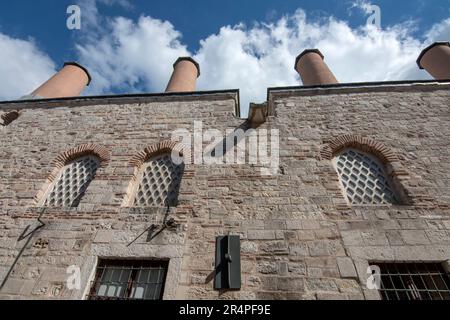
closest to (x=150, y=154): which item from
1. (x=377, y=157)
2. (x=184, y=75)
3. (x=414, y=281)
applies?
(x=377, y=157)

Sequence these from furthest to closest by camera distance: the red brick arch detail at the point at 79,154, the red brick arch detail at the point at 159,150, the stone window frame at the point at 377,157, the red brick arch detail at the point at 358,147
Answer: the red brick arch detail at the point at 79,154
the red brick arch detail at the point at 159,150
the red brick arch detail at the point at 358,147
the stone window frame at the point at 377,157

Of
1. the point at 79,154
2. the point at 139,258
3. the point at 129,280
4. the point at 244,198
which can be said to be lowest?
the point at 129,280

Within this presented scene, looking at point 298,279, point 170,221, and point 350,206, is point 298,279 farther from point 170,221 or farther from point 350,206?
point 170,221

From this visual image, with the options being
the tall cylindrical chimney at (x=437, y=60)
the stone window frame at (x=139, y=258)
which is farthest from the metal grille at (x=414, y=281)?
the tall cylindrical chimney at (x=437, y=60)

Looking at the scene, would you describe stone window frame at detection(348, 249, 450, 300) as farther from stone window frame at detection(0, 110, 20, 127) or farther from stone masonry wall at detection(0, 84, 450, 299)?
stone window frame at detection(0, 110, 20, 127)

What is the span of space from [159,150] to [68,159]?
204 cm

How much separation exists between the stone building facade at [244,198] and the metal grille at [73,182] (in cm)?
13

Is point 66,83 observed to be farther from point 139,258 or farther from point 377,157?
point 377,157

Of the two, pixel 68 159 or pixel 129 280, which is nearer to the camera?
pixel 129 280

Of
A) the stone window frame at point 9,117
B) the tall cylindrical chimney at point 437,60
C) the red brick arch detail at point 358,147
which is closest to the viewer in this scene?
the red brick arch detail at point 358,147

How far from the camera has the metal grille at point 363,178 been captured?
452 centimetres

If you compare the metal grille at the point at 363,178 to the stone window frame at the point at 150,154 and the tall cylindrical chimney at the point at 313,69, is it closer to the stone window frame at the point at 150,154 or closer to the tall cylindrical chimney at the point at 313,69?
the stone window frame at the point at 150,154

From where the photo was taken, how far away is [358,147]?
5.18 meters

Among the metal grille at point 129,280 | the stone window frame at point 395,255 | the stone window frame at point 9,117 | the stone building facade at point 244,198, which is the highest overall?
the stone window frame at point 9,117
